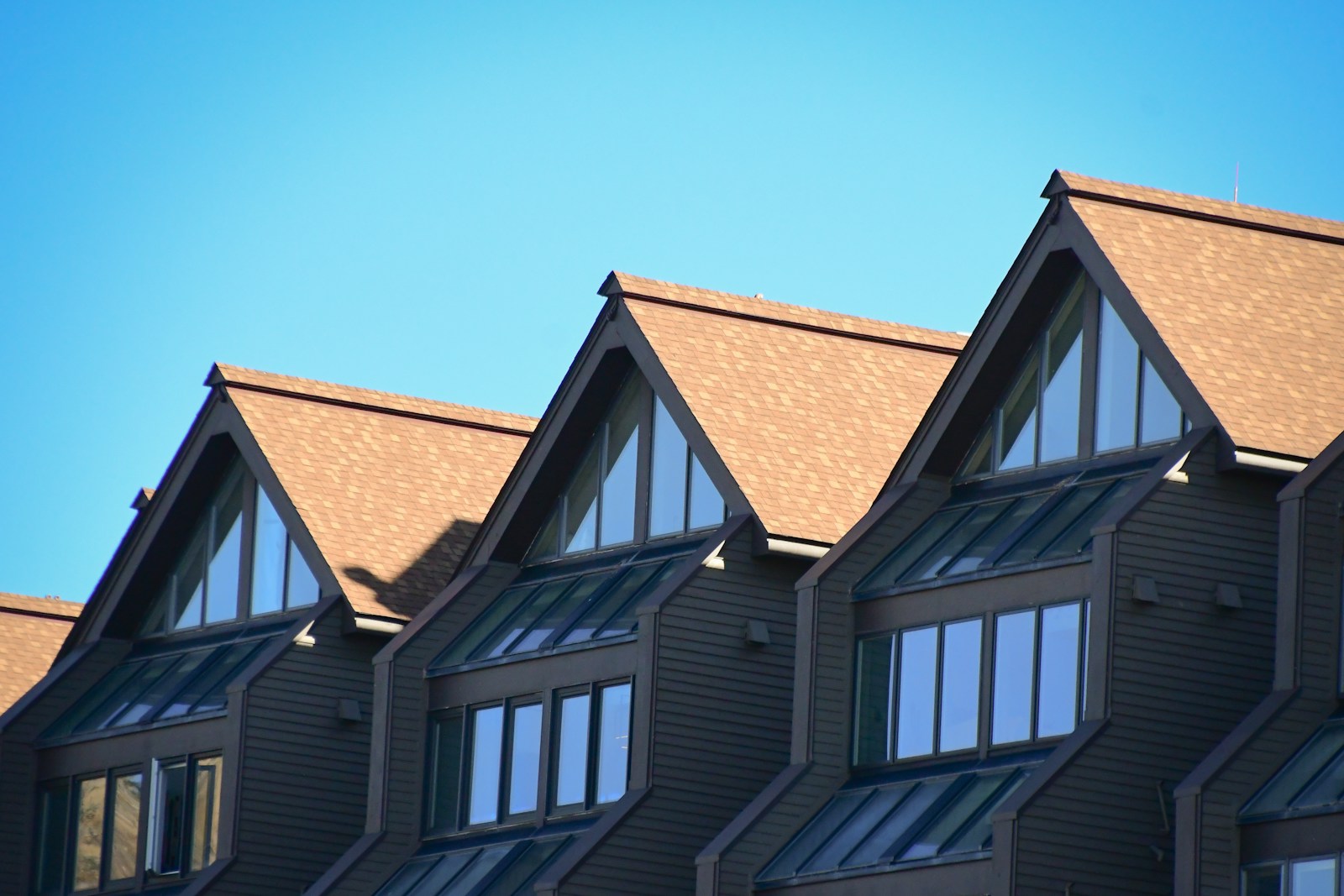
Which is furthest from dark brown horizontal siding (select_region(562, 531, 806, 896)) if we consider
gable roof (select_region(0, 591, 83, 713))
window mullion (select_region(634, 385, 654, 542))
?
gable roof (select_region(0, 591, 83, 713))

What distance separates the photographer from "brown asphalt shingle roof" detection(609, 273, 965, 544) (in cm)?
3728

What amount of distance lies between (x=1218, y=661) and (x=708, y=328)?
1126 cm

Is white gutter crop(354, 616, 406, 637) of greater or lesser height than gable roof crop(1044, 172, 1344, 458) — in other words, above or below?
below

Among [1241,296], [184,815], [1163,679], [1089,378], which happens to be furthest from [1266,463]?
[184,815]

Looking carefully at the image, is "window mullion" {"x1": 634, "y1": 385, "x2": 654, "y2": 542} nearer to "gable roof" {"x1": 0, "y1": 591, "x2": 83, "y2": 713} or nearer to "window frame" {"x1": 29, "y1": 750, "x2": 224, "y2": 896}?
"window frame" {"x1": 29, "y1": 750, "x2": 224, "y2": 896}

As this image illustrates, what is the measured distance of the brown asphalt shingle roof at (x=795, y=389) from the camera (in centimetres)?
3728

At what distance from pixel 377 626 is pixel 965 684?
1229 centimetres

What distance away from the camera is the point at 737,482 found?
121ft

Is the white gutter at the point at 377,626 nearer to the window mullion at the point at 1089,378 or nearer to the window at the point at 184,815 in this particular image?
the window at the point at 184,815

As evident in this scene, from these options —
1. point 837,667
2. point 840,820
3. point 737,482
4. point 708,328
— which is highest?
point 708,328

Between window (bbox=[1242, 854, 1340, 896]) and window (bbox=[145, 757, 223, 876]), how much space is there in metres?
19.5

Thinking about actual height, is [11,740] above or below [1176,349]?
below

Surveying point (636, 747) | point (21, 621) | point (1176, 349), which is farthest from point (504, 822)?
point (21, 621)

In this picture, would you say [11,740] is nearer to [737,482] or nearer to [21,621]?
[21,621]
